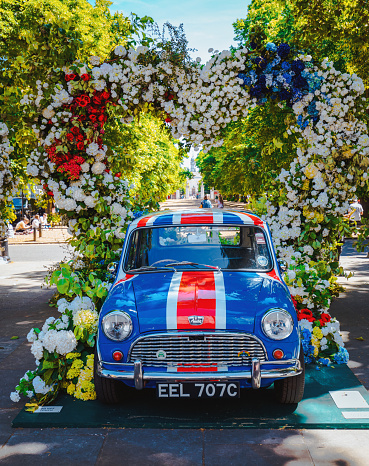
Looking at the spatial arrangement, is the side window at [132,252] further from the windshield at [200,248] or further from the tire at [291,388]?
the tire at [291,388]

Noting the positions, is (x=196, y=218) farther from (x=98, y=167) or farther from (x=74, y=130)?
(x=74, y=130)

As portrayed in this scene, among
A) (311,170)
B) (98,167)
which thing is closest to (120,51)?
(98,167)

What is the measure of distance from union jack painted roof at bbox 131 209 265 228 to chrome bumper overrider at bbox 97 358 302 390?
1672mm

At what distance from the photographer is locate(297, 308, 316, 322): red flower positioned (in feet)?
18.6

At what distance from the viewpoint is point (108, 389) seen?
14.3 ft

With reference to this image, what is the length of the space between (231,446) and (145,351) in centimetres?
100

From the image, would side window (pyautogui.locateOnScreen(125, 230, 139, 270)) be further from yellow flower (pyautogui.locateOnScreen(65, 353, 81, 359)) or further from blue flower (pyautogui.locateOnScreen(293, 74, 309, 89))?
blue flower (pyautogui.locateOnScreen(293, 74, 309, 89))

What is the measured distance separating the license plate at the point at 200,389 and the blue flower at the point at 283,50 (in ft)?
16.8

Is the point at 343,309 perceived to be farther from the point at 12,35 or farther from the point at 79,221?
the point at 12,35

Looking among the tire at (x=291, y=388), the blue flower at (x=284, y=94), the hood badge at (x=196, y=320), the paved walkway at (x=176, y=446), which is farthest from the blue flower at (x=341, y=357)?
the blue flower at (x=284, y=94)

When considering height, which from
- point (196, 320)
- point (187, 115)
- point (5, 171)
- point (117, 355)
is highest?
point (187, 115)

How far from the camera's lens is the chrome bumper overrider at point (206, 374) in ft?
12.7

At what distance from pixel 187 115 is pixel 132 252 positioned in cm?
303

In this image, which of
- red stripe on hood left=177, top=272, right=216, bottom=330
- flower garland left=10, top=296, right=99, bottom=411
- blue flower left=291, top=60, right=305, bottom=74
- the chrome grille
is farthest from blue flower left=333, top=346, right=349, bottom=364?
blue flower left=291, top=60, right=305, bottom=74
